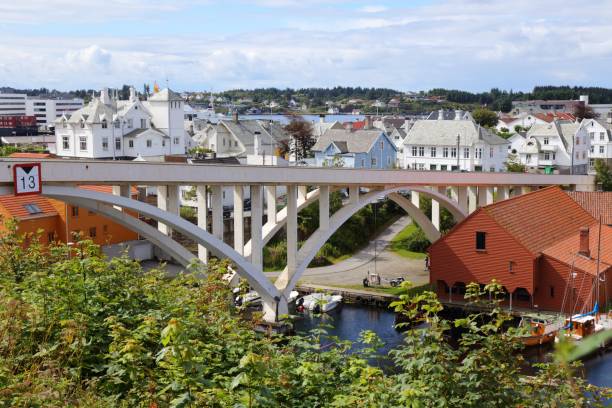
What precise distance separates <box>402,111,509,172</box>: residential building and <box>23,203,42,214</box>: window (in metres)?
30.3

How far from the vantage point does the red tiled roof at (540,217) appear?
30375 millimetres

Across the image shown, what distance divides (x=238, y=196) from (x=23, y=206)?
11.8m

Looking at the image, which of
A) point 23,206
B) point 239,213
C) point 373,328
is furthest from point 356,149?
point 239,213

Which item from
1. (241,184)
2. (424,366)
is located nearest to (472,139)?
(241,184)

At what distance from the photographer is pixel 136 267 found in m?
12.5

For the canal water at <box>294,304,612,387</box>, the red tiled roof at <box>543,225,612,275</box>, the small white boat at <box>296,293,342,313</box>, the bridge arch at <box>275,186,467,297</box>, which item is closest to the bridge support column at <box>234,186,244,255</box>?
the bridge arch at <box>275,186,467,297</box>

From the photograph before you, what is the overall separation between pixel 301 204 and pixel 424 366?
791 inches

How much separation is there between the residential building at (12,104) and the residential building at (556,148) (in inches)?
3234

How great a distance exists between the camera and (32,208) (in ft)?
100

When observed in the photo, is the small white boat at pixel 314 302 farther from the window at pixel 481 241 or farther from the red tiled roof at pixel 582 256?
the red tiled roof at pixel 582 256

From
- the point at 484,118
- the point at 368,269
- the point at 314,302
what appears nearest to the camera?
the point at 314,302

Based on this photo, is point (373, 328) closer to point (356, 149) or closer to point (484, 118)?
point (356, 149)

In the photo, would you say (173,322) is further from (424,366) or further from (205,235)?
(205,235)

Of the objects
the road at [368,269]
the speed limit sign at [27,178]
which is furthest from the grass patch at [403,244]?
the speed limit sign at [27,178]
